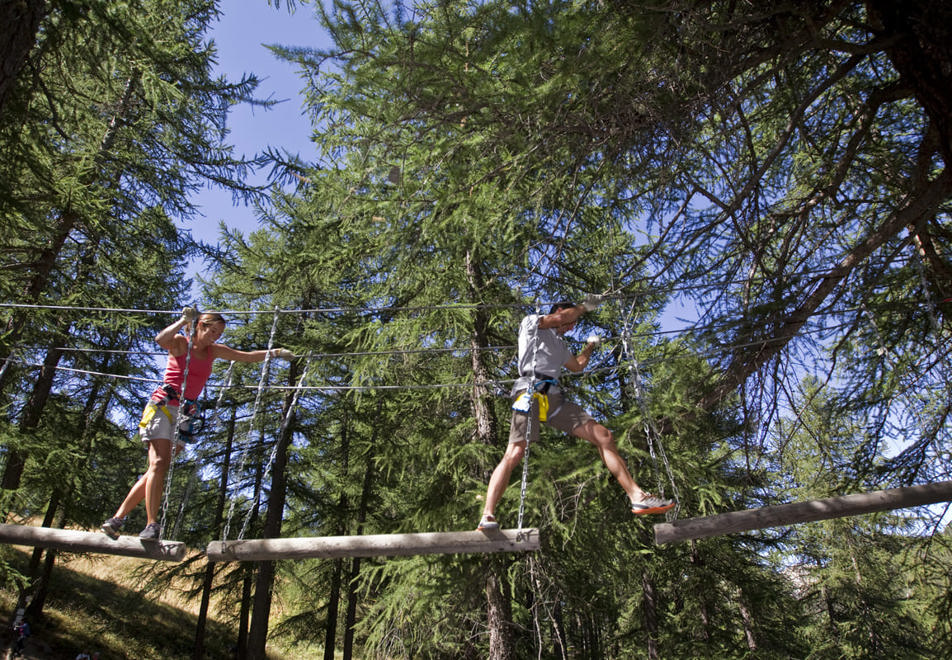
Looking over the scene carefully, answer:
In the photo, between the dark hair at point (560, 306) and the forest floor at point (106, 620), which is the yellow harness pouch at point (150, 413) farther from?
the forest floor at point (106, 620)

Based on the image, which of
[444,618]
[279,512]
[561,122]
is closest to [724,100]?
[561,122]

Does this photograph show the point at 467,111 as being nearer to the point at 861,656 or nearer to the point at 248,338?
the point at 248,338

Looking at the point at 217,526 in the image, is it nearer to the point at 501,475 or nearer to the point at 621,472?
the point at 501,475

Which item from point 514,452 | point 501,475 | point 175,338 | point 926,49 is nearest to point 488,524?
point 501,475

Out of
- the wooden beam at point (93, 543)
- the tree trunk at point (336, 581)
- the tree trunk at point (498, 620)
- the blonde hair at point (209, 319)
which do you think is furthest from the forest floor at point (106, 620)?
the blonde hair at point (209, 319)

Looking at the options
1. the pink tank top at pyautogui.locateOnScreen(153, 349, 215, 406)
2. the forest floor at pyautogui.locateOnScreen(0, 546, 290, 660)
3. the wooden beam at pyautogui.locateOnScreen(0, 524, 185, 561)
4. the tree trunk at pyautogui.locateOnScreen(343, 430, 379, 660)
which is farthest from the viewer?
the tree trunk at pyautogui.locateOnScreen(343, 430, 379, 660)

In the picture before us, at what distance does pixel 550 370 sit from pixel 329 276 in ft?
19.5

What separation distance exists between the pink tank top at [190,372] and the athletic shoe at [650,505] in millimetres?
3425

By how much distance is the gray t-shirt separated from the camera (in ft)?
14.9

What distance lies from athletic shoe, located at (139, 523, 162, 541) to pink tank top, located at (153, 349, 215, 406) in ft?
3.01

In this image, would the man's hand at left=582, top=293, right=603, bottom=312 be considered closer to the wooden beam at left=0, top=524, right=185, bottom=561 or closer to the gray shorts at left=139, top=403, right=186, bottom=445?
the gray shorts at left=139, top=403, right=186, bottom=445

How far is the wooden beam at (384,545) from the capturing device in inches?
159

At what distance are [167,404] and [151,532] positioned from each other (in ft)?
3.09

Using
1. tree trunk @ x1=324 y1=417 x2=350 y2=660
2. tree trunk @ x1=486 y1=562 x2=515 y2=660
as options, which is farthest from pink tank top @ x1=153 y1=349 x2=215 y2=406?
tree trunk @ x1=324 y1=417 x2=350 y2=660
